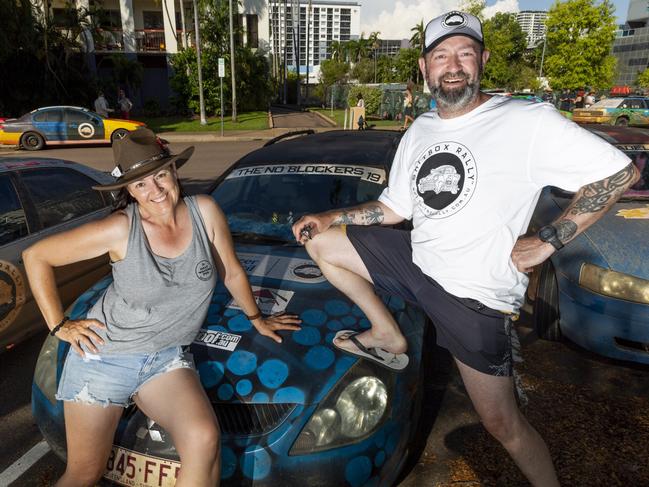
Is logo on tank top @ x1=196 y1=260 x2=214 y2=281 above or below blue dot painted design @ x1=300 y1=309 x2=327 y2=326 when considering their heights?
above

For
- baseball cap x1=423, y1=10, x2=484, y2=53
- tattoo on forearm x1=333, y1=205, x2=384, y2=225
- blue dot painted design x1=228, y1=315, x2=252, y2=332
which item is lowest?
blue dot painted design x1=228, y1=315, x2=252, y2=332

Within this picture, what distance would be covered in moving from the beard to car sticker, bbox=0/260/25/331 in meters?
3.01

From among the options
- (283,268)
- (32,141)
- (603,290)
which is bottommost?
(32,141)

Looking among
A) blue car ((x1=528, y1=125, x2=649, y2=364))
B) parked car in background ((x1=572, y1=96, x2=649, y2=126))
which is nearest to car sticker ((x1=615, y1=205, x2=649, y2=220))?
blue car ((x1=528, y1=125, x2=649, y2=364))

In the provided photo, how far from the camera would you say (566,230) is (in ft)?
6.07

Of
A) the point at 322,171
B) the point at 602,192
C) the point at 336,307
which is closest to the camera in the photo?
the point at 602,192

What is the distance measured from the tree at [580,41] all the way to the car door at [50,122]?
28.0 meters

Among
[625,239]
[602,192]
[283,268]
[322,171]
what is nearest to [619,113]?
[625,239]

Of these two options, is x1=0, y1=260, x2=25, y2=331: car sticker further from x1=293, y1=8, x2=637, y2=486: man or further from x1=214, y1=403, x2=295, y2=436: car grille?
x1=293, y1=8, x2=637, y2=486: man

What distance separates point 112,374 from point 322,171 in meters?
2.03

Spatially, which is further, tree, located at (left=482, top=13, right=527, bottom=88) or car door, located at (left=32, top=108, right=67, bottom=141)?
tree, located at (left=482, top=13, right=527, bottom=88)

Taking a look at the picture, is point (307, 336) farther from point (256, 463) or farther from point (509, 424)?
point (509, 424)

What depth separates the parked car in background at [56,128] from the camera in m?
14.8

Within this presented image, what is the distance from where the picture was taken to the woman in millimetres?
1894
